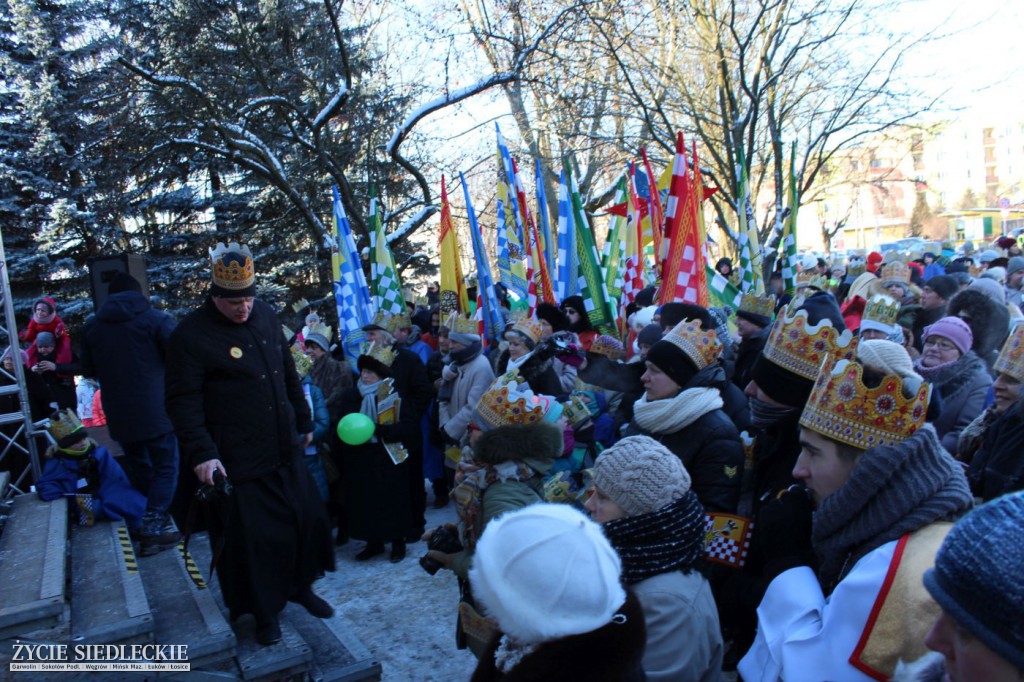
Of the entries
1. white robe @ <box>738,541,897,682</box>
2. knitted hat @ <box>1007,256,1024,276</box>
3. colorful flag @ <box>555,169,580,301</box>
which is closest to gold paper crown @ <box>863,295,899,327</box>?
colorful flag @ <box>555,169,580,301</box>

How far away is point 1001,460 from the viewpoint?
3189mm

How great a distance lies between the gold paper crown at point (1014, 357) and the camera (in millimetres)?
3527

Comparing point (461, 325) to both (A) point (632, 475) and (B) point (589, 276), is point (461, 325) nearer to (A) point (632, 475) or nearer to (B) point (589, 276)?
(B) point (589, 276)

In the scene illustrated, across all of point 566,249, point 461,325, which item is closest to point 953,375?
point 461,325

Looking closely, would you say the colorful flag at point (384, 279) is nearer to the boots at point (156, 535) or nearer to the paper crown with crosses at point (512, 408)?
the boots at point (156, 535)

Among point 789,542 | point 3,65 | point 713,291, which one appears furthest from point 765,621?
point 3,65

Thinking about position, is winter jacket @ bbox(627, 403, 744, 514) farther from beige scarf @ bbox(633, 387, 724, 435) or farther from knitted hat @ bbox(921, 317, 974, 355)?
knitted hat @ bbox(921, 317, 974, 355)

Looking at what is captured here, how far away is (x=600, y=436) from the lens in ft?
17.0

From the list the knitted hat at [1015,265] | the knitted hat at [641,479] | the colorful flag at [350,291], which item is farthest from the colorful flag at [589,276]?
the knitted hat at [1015,265]

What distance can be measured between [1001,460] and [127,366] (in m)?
5.87

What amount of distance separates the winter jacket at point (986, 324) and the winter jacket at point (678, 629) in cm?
419

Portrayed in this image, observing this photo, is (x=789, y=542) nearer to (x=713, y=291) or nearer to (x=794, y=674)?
(x=794, y=674)

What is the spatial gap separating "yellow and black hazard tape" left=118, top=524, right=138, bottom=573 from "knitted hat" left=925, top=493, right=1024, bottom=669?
16.2 feet

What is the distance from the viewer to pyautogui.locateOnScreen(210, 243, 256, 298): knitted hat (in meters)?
3.96
